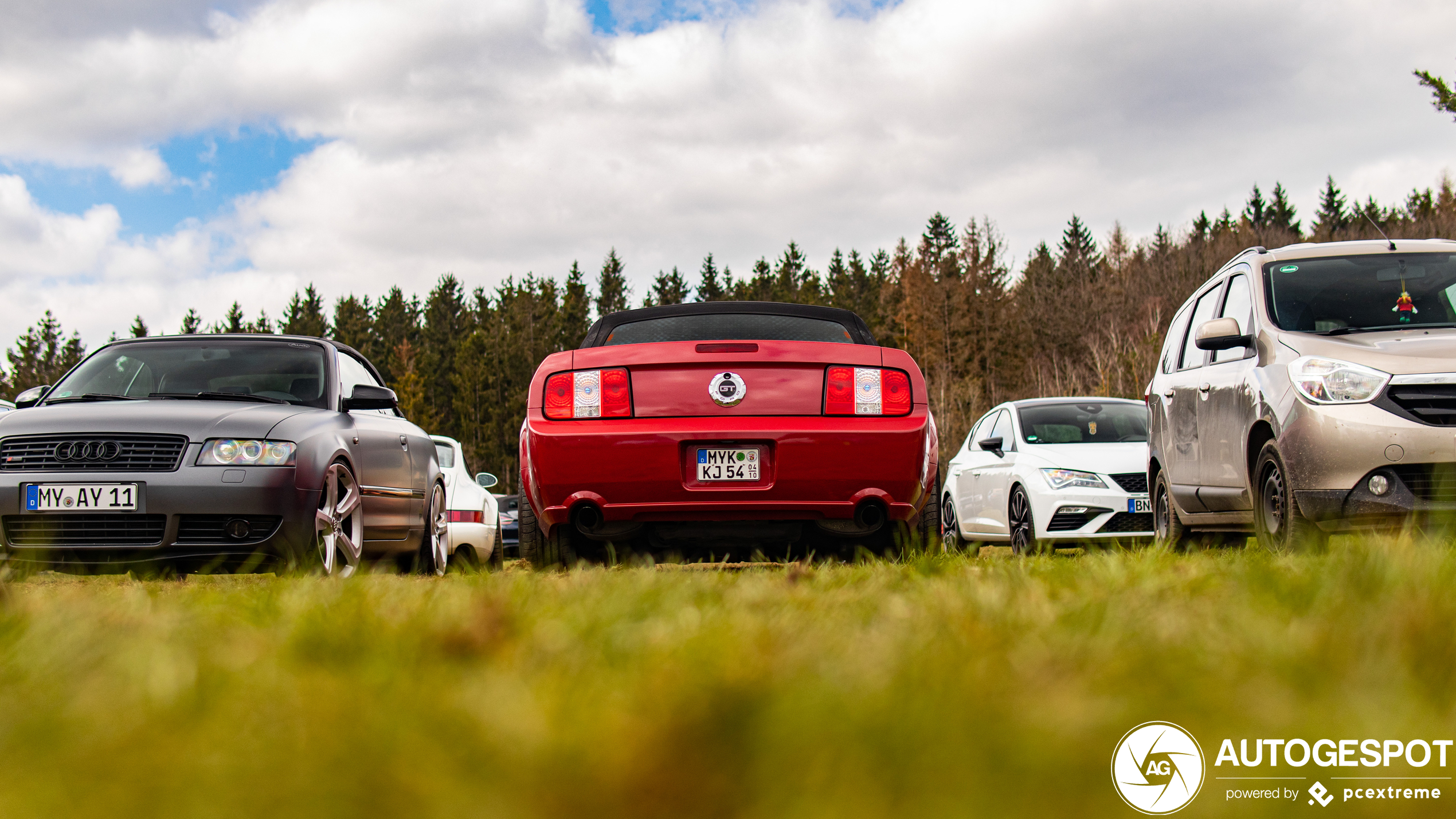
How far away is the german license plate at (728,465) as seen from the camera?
18.6ft

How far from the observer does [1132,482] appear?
10078 mm

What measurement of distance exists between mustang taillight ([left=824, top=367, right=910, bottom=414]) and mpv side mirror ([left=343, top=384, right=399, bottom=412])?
2.98 meters

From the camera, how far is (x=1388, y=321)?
20.0 ft

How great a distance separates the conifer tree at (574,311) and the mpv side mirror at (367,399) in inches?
3374

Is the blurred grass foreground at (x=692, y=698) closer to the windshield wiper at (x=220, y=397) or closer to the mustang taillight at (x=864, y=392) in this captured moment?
the mustang taillight at (x=864, y=392)

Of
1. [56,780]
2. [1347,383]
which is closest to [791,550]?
[1347,383]

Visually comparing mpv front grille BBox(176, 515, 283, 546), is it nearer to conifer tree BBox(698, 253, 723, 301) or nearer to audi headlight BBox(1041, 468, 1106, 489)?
audi headlight BBox(1041, 468, 1106, 489)

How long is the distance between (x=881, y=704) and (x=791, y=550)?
17.3 ft

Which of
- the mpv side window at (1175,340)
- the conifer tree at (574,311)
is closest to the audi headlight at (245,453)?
the mpv side window at (1175,340)

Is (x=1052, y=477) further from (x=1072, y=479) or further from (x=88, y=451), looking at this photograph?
(x=88, y=451)

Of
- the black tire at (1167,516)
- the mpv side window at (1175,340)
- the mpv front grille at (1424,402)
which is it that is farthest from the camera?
the mpv side window at (1175,340)

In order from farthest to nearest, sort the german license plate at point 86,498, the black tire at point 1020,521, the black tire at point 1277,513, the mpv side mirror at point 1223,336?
1. the black tire at point 1020,521
2. the mpv side mirror at point 1223,336
3. the german license plate at point 86,498
4. the black tire at point 1277,513

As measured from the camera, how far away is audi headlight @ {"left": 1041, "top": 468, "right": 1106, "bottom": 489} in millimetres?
10047

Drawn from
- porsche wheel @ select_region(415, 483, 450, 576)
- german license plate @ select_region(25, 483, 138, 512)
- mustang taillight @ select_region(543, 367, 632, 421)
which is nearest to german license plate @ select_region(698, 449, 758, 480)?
mustang taillight @ select_region(543, 367, 632, 421)
